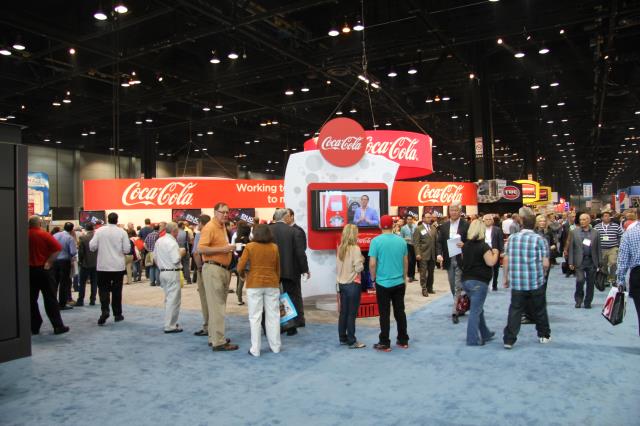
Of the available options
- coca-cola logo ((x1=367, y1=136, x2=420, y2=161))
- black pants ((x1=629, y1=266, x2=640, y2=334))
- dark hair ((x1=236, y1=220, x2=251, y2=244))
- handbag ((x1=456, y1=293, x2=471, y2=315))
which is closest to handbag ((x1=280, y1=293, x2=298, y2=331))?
dark hair ((x1=236, y1=220, x2=251, y2=244))

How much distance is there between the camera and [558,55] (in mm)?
15703

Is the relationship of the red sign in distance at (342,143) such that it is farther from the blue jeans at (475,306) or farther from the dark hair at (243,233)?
the blue jeans at (475,306)

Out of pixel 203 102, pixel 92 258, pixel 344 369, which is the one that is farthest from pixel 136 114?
pixel 344 369

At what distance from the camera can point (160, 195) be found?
12.8 metres

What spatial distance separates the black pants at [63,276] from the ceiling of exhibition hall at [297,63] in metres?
5.09

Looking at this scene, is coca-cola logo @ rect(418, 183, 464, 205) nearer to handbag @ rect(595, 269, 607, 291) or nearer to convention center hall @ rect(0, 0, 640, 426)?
convention center hall @ rect(0, 0, 640, 426)

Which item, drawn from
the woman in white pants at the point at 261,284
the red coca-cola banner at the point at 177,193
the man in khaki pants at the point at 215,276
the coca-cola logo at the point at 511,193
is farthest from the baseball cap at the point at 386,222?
the coca-cola logo at the point at 511,193

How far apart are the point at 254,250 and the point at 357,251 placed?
112 centimetres

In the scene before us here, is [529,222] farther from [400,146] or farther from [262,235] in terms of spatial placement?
[400,146]

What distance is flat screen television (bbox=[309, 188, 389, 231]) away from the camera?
7.55m

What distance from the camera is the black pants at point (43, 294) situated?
6.43 m

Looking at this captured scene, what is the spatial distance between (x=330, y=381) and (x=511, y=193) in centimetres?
1318

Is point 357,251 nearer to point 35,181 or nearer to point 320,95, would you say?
point 320,95

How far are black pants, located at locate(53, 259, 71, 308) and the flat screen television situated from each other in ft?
14.3
